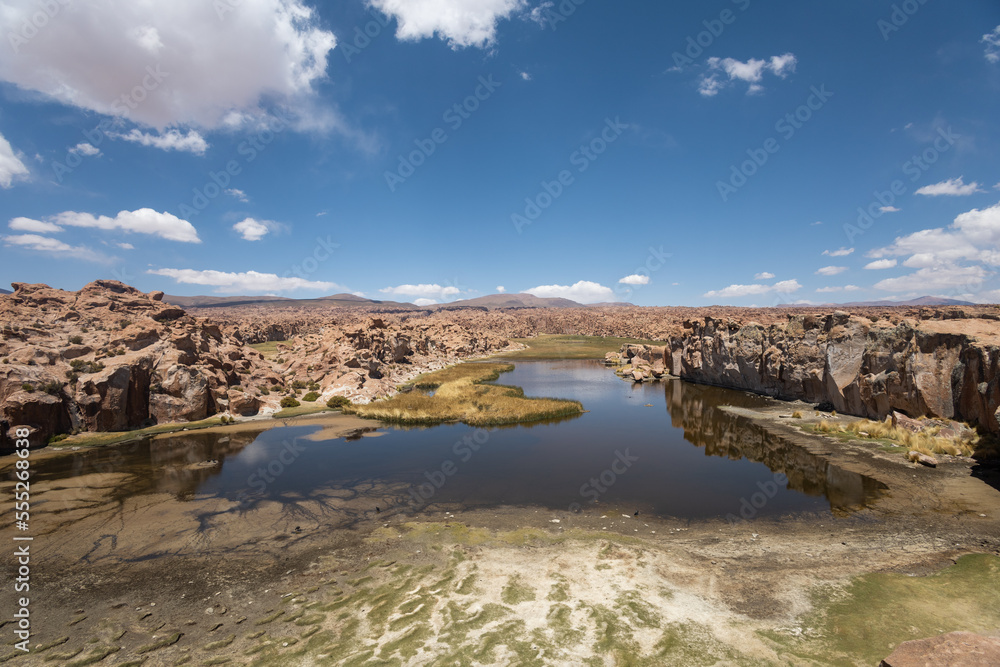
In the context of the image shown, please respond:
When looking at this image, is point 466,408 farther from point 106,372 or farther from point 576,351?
point 576,351

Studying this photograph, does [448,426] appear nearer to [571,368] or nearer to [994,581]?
[994,581]

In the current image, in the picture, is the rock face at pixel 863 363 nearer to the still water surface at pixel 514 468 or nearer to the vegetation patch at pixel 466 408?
the still water surface at pixel 514 468

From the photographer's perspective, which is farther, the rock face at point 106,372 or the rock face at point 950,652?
the rock face at point 106,372

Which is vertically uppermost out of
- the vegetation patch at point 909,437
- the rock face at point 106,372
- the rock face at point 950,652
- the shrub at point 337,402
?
the rock face at point 106,372

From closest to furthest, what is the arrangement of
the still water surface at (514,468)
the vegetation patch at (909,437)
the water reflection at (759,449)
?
the still water surface at (514,468), the water reflection at (759,449), the vegetation patch at (909,437)

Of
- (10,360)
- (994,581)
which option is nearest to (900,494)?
(994,581)

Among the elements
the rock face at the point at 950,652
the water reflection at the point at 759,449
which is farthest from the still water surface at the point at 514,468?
the rock face at the point at 950,652

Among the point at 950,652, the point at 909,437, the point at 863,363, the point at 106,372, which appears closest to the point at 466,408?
the point at 106,372
